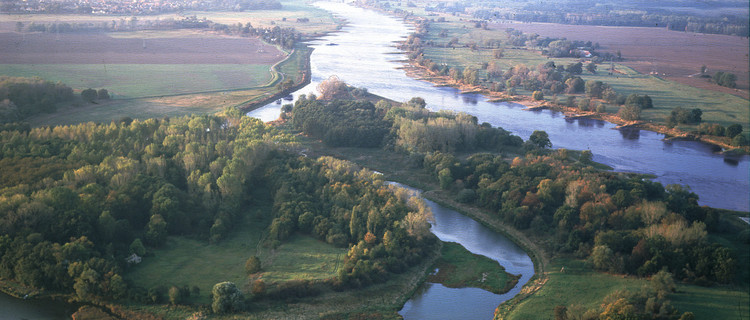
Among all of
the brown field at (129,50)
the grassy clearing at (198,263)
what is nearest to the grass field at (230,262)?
the grassy clearing at (198,263)

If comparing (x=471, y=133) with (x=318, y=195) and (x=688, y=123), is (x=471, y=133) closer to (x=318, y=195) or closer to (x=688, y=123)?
(x=318, y=195)

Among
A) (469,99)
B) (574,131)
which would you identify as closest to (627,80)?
(469,99)

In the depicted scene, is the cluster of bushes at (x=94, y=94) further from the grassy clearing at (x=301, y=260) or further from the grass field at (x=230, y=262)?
the grassy clearing at (x=301, y=260)

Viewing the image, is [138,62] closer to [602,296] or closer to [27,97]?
[27,97]

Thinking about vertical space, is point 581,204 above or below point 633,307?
above

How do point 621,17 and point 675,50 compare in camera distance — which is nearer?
point 675,50

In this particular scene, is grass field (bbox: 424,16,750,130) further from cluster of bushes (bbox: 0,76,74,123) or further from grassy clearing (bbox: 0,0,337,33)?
cluster of bushes (bbox: 0,76,74,123)

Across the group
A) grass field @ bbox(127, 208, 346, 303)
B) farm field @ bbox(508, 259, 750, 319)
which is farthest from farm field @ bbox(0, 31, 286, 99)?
farm field @ bbox(508, 259, 750, 319)
